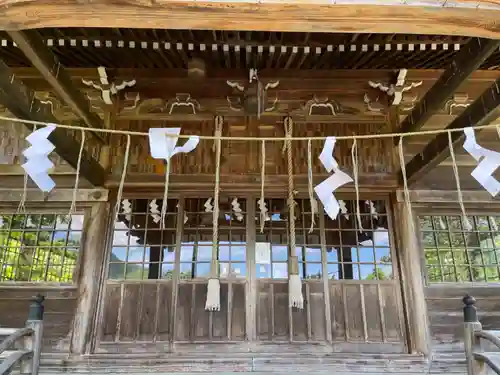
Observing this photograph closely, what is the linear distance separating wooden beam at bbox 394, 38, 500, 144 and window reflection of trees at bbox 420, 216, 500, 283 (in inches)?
62.8

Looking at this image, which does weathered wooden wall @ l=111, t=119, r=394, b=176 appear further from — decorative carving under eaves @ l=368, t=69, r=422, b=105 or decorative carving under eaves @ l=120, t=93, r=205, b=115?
decorative carving under eaves @ l=368, t=69, r=422, b=105

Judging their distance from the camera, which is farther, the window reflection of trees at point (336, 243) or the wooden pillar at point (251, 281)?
the window reflection of trees at point (336, 243)

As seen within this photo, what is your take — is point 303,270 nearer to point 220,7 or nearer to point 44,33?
point 220,7

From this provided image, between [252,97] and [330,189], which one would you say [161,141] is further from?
[252,97]

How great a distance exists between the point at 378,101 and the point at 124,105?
3380mm

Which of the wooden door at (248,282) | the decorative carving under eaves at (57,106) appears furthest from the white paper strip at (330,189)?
the decorative carving under eaves at (57,106)

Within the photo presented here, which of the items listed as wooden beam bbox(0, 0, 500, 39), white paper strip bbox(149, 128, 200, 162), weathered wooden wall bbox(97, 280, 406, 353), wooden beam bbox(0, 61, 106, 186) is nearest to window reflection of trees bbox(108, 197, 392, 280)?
weathered wooden wall bbox(97, 280, 406, 353)

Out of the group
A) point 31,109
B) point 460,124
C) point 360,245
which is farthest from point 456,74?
point 31,109

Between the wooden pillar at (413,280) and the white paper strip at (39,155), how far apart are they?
154 inches

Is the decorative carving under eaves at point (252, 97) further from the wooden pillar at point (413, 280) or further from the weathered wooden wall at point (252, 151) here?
the wooden pillar at point (413, 280)

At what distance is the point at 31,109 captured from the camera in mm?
3951

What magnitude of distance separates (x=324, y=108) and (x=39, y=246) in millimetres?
4117

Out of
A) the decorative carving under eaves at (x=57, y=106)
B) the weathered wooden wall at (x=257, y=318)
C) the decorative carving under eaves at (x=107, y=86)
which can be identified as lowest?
the weathered wooden wall at (x=257, y=318)

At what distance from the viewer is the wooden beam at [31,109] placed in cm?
365
